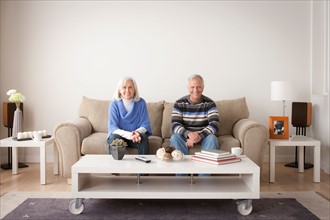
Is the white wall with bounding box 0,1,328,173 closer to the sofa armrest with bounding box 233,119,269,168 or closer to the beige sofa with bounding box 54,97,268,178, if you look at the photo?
the beige sofa with bounding box 54,97,268,178

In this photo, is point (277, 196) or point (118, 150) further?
point (277, 196)

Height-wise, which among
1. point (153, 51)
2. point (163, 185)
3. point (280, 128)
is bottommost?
point (163, 185)

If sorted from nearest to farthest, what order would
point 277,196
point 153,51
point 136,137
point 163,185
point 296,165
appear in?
point 163,185 → point 277,196 → point 136,137 → point 296,165 → point 153,51

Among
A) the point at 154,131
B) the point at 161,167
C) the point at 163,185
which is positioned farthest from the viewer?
the point at 154,131

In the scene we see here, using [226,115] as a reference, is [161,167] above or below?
below

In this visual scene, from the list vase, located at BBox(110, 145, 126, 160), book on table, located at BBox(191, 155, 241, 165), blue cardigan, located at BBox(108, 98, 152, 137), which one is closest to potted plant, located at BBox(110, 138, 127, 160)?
vase, located at BBox(110, 145, 126, 160)

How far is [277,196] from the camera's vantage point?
11.6 ft

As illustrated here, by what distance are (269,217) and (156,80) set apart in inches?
101

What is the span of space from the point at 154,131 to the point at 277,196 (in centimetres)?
157

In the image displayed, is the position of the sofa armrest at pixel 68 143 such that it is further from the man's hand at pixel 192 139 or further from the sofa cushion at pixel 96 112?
the man's hand at pixel 192 139

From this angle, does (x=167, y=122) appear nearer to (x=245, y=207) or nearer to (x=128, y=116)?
(x=128, y=116)

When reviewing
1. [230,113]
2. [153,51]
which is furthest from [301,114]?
[153,51]

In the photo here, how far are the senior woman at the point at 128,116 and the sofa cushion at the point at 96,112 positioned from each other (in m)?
0.57

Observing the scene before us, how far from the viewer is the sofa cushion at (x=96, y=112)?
15.0 feet
